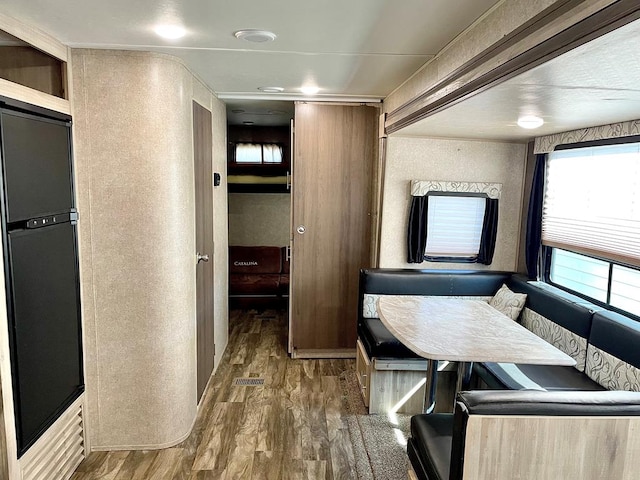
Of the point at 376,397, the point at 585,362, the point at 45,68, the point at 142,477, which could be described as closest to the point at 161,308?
the point at 142,477

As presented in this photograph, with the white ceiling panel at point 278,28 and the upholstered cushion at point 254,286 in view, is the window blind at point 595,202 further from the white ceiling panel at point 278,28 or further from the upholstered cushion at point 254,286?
the upholstered cushion at point 254,286

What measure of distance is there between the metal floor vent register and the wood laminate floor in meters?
0.04

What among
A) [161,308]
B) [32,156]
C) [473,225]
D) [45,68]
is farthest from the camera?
[473,225]

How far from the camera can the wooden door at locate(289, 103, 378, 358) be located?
154 inches

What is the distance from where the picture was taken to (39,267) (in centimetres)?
209

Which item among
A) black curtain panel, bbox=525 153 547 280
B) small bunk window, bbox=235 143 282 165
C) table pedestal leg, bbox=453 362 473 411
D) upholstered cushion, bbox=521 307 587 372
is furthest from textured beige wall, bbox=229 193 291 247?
table pedestal leg, bbox=453 362 473 411

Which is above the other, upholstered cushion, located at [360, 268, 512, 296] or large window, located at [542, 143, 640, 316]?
large window, located at [542, 143, 640, 316]

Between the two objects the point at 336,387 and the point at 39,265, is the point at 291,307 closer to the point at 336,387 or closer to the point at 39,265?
the point at 336,387

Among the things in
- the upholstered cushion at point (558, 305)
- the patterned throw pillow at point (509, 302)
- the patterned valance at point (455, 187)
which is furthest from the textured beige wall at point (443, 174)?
the upholstered cushion at point (558, 305)

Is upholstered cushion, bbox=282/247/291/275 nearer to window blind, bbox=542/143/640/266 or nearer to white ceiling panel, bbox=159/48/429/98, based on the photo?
white ceiling panel, bbox=159/48/429/98

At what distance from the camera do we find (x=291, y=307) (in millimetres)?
4105

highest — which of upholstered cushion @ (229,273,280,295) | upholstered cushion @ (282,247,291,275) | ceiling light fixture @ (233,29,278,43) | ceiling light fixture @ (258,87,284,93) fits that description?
ceiling light fixture @ (258,87,284,93)

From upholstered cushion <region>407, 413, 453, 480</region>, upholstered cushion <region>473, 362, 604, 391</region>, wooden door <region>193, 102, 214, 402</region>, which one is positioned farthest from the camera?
wooden door <region>193, 102, 214, 402</region>

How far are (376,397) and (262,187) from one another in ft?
10.4
